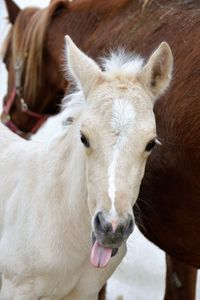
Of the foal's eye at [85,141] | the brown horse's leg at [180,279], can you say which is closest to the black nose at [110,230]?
the foal's eye at [85,141]

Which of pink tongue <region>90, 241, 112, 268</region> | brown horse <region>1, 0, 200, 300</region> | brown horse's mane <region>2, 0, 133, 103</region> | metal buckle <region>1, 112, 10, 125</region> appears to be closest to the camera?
pink tongue <region>90, 241, 112, 268</region>

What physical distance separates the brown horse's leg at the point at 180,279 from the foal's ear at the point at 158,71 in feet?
4.48

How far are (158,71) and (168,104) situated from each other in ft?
Answer: 1.04

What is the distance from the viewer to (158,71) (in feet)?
7.51

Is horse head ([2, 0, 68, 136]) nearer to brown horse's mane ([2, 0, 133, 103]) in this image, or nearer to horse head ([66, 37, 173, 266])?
brown horse's mane ([2, 0, 133, 103])

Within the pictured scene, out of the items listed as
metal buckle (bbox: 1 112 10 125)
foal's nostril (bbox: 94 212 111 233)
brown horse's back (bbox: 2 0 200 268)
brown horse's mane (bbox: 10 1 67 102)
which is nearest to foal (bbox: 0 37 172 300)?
foal's nostril (bbox: 94 212 111 233)

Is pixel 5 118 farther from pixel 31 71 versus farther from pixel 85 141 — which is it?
pixel 85 141

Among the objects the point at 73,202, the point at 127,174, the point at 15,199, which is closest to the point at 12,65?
the point at 15,199

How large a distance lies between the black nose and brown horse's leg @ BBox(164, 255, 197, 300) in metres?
1.45

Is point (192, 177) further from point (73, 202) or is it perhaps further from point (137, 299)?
point (137, 299)

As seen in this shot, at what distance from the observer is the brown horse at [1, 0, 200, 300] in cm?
254

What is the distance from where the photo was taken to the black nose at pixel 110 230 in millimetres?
1963

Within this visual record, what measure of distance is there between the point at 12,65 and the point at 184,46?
4.76 feet

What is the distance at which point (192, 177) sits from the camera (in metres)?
2.56
